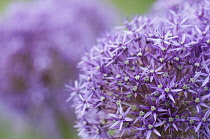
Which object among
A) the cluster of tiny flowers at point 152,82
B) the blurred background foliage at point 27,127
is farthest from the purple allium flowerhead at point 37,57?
the cluster of tiny flowers at point 152,82

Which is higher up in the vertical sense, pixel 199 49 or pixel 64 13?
pixel 64 13

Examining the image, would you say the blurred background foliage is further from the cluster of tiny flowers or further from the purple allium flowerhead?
the cluster of tiny flowers

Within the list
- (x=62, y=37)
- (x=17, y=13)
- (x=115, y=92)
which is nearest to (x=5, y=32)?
(x=17, y=13)

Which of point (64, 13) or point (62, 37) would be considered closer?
point (62, 37)

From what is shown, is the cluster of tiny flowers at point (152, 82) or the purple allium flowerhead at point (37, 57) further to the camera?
the purple allium flowerhead at point (37, 57)

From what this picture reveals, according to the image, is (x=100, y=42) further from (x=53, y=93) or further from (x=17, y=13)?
(x=17, y=13)

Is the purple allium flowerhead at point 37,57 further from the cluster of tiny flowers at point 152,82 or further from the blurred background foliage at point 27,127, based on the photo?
the cluster of tiny flowers at point 152,82
